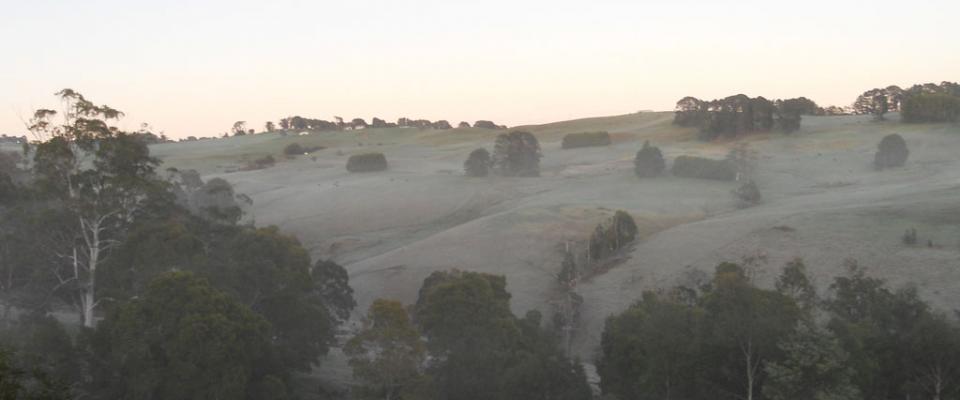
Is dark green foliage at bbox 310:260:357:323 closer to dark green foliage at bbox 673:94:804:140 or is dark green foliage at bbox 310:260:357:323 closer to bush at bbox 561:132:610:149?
dark green foliage at bbox 673:94:804:140

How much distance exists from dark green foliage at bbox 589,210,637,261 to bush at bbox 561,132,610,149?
5281 centimetres

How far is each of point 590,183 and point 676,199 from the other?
11.5m

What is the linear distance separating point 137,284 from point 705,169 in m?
49.4

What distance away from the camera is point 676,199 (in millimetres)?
60469

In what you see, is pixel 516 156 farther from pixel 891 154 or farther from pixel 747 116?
pixel 891 154

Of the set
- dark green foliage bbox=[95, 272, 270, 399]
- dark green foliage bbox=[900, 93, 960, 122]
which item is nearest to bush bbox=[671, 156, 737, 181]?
dark green foliage bbox=[900, 93, 960, 122]

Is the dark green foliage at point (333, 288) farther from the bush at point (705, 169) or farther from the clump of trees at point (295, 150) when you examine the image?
the clump of trees at point (295, 150)

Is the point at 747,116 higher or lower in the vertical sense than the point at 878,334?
higher

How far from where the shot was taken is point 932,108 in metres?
81.2

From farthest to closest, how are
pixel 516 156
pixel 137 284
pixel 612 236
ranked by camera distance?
pixel 516 156, pixel 612 236, pixel 137 284

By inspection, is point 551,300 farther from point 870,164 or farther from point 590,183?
point 870,164

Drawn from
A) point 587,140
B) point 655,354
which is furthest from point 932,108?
point 655,354

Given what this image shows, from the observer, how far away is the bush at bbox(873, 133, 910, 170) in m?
66.8

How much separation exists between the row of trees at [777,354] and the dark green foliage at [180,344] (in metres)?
10.3
